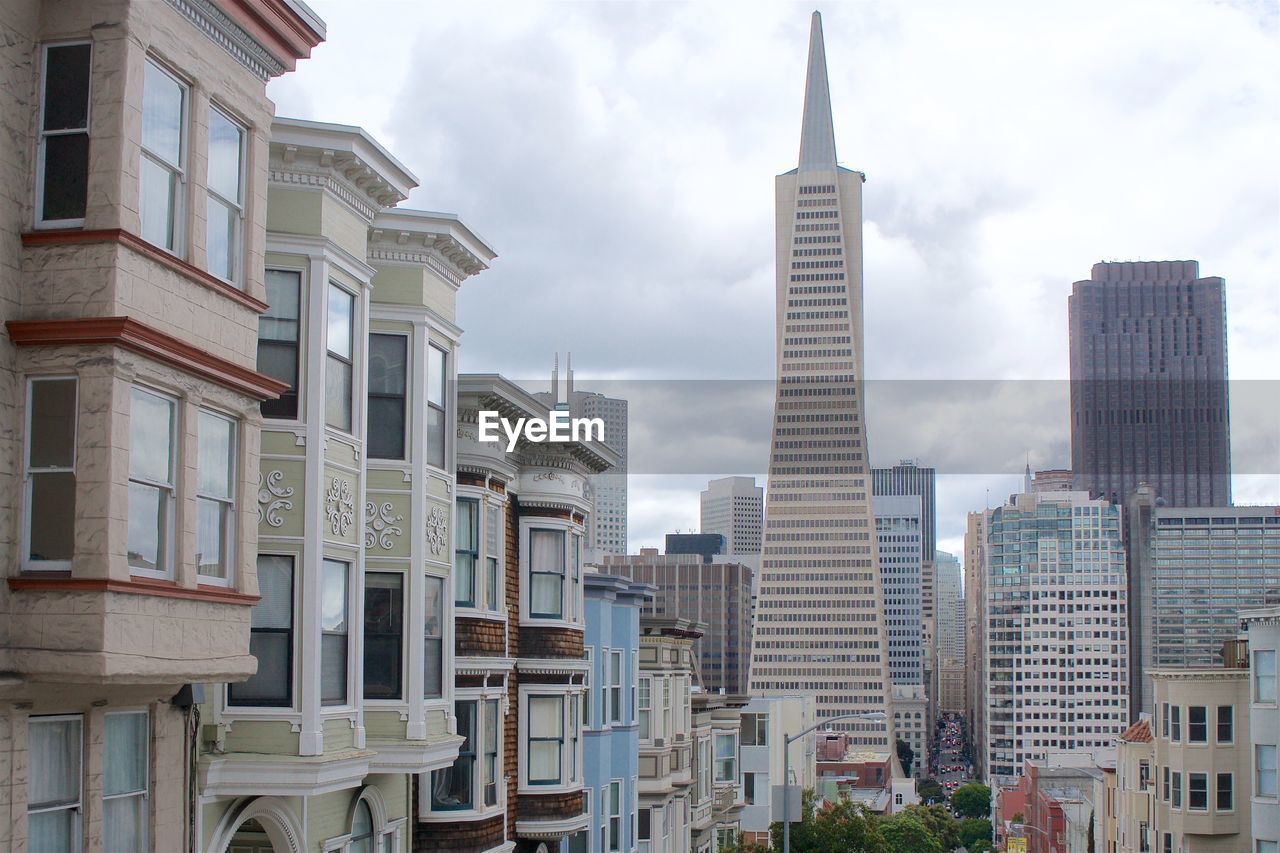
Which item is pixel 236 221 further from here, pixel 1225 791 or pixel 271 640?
pixel 1225 791

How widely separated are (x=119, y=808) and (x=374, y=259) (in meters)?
9.55

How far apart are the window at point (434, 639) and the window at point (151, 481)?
8137mm

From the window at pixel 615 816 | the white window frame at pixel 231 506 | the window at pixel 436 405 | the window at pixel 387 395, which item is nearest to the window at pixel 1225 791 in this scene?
the window at pixel 615 816

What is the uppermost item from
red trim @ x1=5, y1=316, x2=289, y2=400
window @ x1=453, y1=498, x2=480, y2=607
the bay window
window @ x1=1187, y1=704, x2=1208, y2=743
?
the bay window

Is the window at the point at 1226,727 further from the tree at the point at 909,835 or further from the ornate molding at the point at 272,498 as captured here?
the tree at the point at 909,835

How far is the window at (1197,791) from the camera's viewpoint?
44.4 m

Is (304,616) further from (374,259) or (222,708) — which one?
(374,259)

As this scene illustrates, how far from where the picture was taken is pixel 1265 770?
39.6 meters

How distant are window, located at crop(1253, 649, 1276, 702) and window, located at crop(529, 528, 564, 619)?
17965 millimetres

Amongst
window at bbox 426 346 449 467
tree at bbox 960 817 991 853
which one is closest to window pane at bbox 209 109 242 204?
window at bbox 426 346 449 467

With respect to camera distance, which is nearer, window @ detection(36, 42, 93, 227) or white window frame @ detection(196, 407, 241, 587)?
window @ detection(36, 42, 93, 227)

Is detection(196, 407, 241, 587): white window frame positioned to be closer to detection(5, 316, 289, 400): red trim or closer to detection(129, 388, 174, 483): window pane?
detection(129, 388, 174, 483): window pane

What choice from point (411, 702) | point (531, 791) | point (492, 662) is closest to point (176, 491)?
point (411, 702)

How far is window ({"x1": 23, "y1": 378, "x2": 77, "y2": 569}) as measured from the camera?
12766mm
